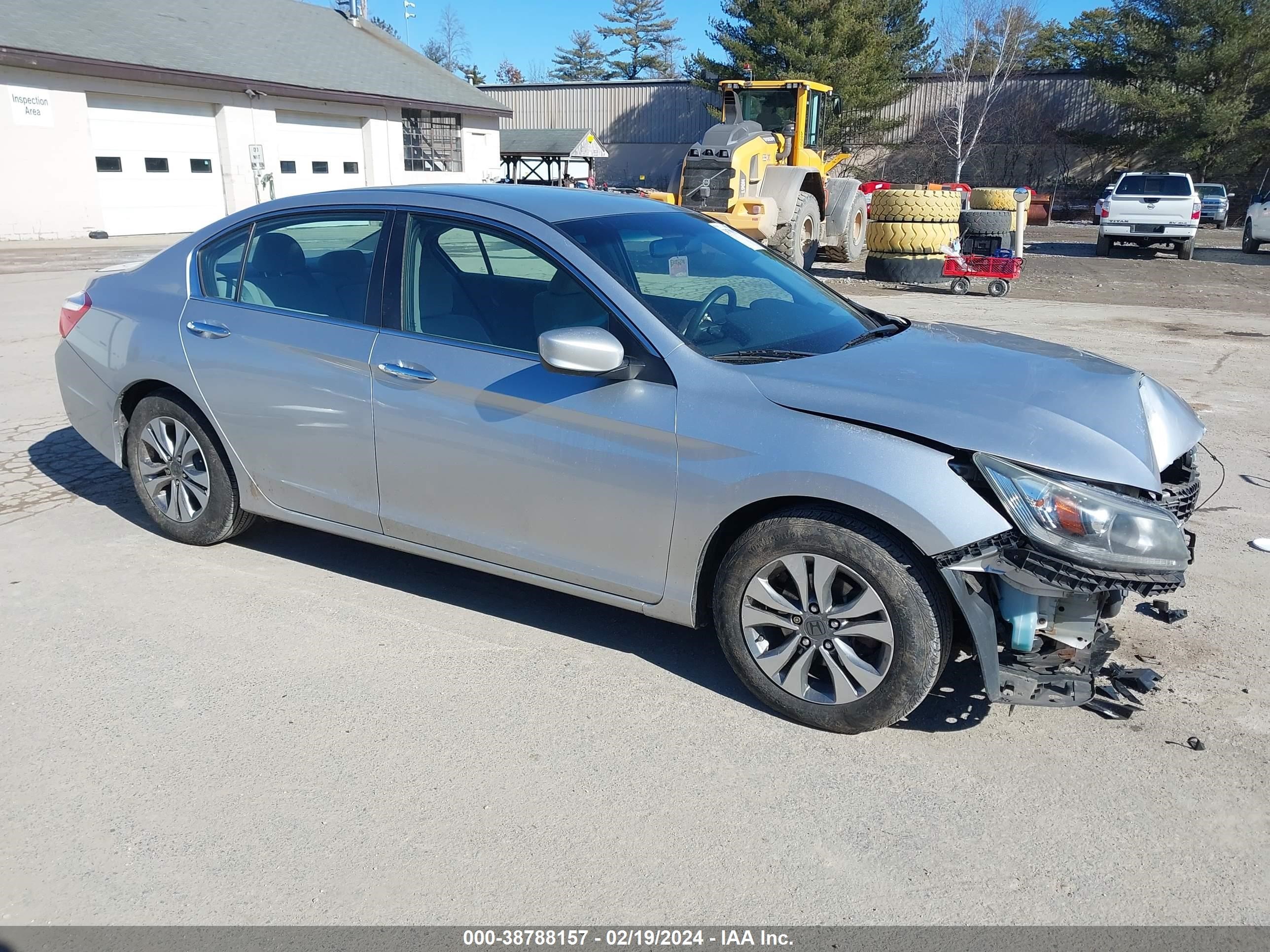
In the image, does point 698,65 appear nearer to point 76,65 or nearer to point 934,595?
point 76,65

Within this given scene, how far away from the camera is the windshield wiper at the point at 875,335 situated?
12.9 ft

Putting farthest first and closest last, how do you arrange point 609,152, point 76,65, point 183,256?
point 609,152 < point 76,65 < point 183,256

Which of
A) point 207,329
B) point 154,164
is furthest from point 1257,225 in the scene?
point 154,164

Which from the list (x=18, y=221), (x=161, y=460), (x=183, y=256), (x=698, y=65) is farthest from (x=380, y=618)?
(x=698, y=65)

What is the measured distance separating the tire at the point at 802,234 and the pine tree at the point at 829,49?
94.3 feet

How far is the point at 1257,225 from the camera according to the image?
23.5 meters

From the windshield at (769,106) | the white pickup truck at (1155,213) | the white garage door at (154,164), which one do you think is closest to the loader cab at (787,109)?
the windshield at (769,106)

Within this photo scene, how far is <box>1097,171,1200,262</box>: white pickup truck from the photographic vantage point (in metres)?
21.9

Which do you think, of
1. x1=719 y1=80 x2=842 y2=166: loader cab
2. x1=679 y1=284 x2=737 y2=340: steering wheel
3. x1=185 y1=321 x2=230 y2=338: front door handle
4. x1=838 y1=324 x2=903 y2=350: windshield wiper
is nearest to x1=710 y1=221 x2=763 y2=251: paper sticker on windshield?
x1=679 y1=284 x2=737 y2=340: steering wheel

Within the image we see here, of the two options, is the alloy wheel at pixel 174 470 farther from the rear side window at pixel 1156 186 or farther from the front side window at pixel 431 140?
the front side window at pixel 431 140

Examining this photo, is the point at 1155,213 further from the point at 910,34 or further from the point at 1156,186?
the point at 910,34

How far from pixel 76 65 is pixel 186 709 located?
25.8m

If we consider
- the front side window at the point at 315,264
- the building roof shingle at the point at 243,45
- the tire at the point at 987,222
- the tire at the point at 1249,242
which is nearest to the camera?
the front side window at the point at 315,264

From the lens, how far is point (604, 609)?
4398mm
